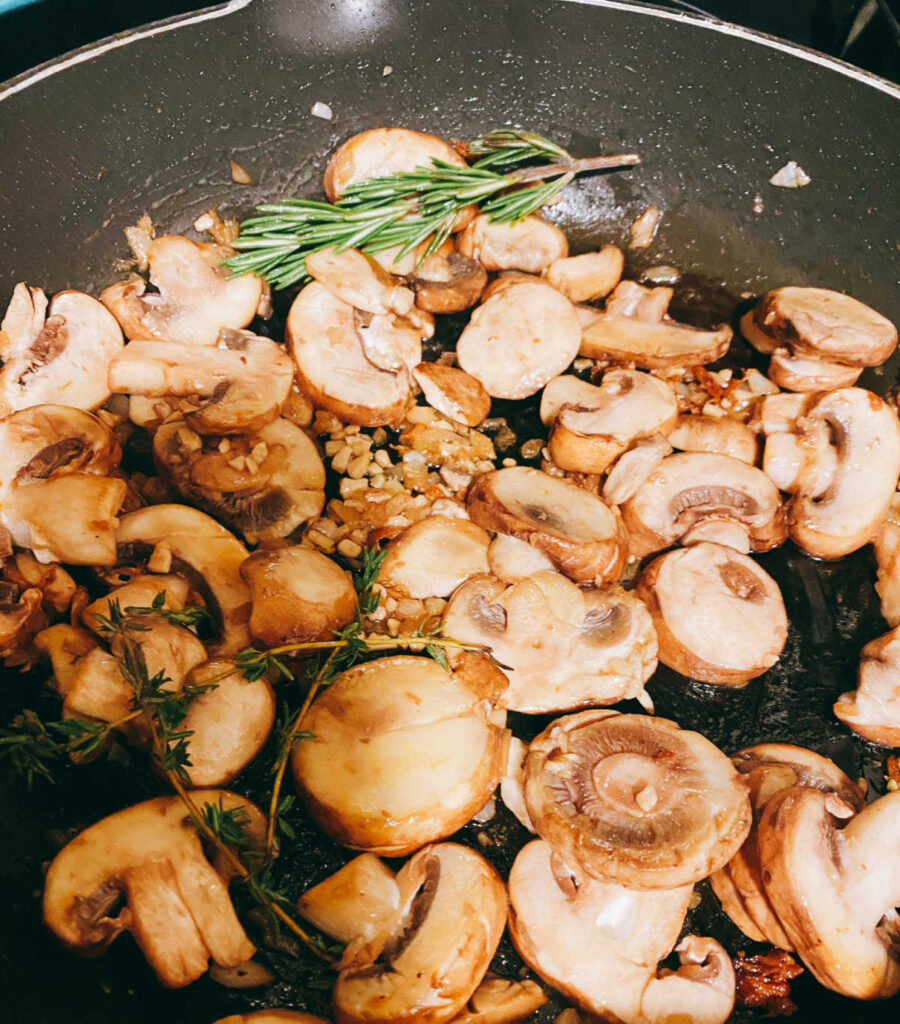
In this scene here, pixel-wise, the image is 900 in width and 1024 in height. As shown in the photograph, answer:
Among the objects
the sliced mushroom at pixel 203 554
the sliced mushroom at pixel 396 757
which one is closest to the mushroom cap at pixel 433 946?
the sliced mushroom at pixel 396 757

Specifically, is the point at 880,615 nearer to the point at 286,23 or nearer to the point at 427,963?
the point at 427,963

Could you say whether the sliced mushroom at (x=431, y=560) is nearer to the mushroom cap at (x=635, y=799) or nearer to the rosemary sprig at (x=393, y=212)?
the mushroom cap at (x=635, y=799)

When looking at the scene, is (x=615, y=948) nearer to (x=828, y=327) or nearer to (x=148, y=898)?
(x=148, y=898)

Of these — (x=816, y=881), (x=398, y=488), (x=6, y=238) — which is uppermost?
(x=6, y=238)

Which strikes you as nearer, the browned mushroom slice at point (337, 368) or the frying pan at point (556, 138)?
the frying pan at point (556, 138)

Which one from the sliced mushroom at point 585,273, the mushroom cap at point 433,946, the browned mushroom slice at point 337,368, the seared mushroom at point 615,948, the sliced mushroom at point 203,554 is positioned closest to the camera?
the mushroom cap at point 433,946

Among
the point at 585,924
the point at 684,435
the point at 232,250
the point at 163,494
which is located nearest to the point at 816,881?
the point at 585,924
